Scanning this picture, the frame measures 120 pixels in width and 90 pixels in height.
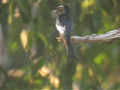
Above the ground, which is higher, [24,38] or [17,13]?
[17,13]

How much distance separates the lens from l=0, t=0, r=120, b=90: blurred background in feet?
11.2

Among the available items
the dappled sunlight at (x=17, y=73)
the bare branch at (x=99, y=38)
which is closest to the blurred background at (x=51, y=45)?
the dappled sunlight at (x=17, y=73)

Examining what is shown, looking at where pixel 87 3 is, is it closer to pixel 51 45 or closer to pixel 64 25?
pixel 51 45

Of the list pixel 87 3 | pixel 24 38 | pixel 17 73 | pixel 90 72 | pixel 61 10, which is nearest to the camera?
pixel 61 10

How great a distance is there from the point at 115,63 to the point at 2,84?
117 cm

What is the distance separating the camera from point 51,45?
3420mm

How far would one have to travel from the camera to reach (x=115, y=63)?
3947mm

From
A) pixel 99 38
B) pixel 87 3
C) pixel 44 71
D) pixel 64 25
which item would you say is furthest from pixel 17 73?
pixel 99 38

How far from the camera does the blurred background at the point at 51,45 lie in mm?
3422

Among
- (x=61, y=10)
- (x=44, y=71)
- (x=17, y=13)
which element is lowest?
(x=44, y=71)

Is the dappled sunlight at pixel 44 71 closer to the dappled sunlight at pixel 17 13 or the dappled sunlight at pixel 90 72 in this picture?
the dappled sunlight at pixel 90 72

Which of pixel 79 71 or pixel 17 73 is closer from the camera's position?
pixel 79 71

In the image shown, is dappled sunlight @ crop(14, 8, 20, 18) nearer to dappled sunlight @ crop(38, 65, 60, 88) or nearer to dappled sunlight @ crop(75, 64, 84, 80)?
dappled sunlight @ crop(38, 65, 60, 88)

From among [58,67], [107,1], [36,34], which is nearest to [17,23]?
[36,34]
